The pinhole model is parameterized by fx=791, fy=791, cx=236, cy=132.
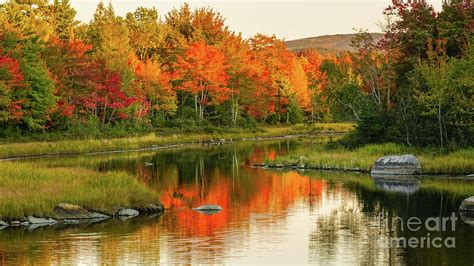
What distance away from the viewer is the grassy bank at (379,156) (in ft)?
154

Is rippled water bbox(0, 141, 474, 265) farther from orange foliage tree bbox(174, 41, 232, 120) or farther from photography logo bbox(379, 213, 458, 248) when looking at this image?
orange foliage tree bbox(174, 41, 232, 120)

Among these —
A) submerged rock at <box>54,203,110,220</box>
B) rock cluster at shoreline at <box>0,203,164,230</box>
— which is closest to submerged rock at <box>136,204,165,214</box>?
rock cluster at shoreline at <box>0,203,164,230</box>

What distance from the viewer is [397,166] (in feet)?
156

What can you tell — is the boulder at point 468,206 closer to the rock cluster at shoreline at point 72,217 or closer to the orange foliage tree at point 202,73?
the rock cluster at shoreline at point 72,217

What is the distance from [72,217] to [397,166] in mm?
23716

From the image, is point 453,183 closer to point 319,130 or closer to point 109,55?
point 109,55

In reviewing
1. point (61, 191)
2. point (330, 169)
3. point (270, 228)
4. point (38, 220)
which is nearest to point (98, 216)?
point (61, 191)

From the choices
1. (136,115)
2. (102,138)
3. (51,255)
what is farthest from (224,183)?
(136,115)

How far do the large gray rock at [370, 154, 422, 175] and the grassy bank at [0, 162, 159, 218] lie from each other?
17.9m

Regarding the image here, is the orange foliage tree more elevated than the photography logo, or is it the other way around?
the orange foliage tree

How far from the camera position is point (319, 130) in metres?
115

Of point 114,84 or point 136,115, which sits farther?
point 136,115

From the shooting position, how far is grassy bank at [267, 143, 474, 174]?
47.1 metres

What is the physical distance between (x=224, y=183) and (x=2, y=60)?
2685 cm
